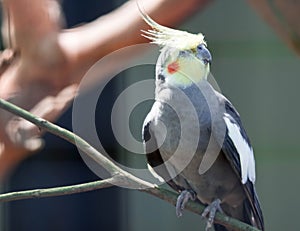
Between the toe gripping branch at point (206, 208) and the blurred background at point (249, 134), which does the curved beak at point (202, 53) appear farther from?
the blurred background at point (249, 134)

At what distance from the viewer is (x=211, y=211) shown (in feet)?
4.06

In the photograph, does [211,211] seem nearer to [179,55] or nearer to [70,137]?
Answer: [179,55]

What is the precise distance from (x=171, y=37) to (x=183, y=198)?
26 centimetres

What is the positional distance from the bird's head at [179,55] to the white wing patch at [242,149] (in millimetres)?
79

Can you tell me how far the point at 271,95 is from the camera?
230 centimetres

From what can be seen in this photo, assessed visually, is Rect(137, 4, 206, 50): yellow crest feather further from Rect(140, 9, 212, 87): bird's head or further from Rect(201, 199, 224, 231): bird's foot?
Rect(201, 199, 224, 231): bird's foot

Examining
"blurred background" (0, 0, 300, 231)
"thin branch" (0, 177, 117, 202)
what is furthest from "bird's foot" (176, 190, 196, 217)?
"blurred background" (0, 0, 300, 231)

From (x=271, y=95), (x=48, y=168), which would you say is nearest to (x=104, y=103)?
(x=48, y=168)

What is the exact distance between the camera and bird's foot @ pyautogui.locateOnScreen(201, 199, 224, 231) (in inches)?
46.6

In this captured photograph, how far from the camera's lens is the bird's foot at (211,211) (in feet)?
3.89

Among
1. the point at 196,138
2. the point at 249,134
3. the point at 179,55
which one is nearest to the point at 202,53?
the point at 179,55

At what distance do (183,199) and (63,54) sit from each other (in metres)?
0.27

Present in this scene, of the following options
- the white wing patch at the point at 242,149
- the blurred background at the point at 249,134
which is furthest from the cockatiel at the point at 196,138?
the blurred background at the point at 249,134

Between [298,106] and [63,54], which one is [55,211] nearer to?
[298,106]
